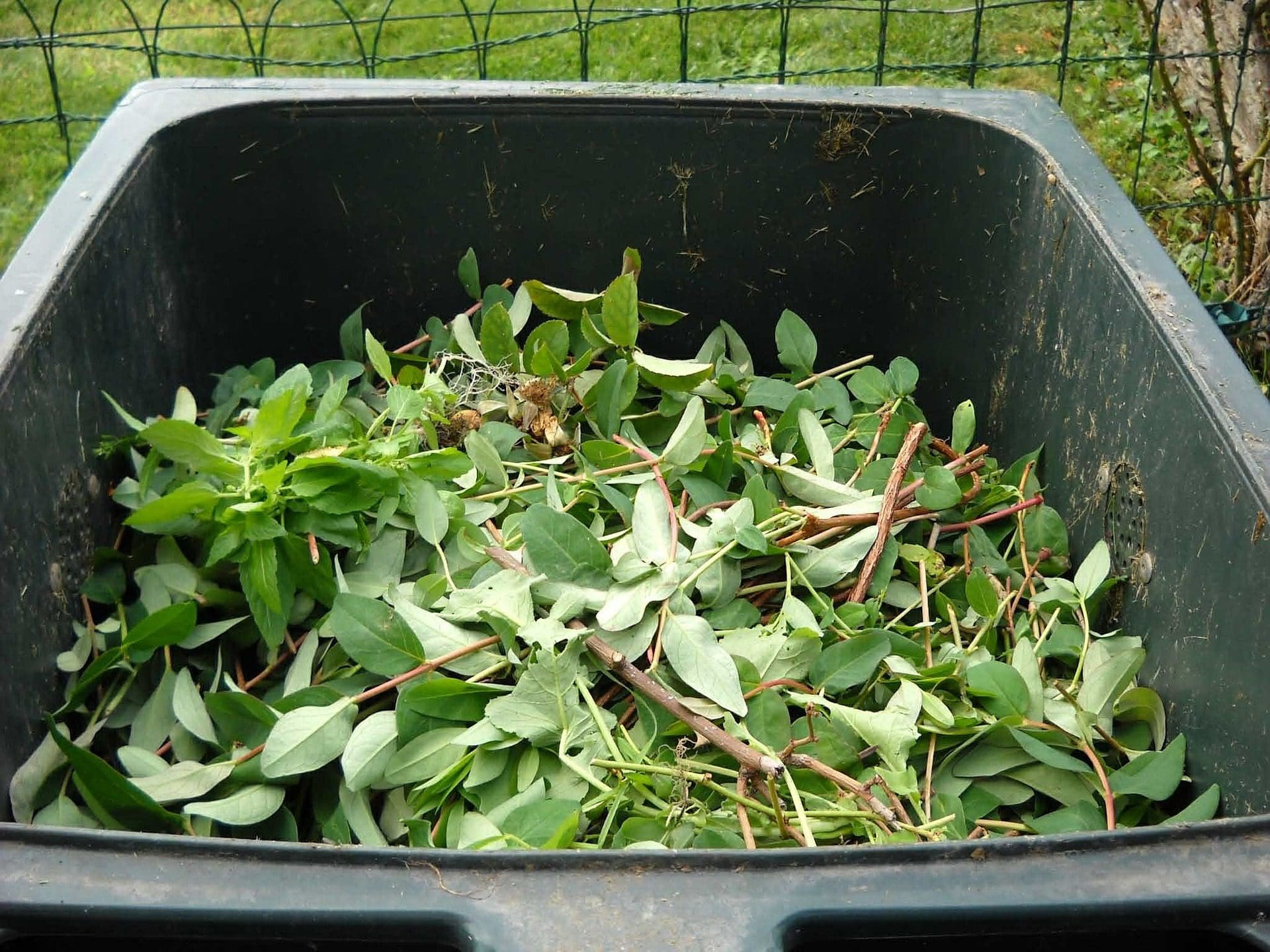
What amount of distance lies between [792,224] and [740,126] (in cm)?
14

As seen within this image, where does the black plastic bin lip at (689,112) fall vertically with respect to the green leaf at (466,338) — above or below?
above

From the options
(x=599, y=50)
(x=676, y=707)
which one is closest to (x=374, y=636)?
(x=676, y=707)

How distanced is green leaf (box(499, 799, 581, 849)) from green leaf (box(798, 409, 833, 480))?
0.53 metres

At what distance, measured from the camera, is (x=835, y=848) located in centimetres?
61

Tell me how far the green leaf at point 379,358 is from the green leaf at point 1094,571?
2.55 feet

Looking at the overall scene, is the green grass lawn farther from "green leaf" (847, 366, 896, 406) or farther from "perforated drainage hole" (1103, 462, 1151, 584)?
"perforated drainage hole" (1103, 462, 1151, 584)

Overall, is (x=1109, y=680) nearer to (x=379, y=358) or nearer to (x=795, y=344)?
(x=795, y=344)

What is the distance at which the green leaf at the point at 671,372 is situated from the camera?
54.5 inches

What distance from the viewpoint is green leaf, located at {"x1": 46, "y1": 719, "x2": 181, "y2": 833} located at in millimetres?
925

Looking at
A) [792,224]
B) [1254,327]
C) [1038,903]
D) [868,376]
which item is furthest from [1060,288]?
[1254,327]

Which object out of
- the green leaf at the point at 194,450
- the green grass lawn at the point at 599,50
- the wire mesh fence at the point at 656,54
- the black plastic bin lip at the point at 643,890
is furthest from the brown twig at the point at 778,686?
the green grass lawn at the point at 599,50

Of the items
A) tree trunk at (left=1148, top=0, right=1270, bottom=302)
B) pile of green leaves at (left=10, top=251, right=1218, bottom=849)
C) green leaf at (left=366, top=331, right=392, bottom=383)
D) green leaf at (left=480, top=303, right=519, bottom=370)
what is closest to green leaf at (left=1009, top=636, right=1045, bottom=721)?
pile of green leaves at (left=10, top=251, right=1218, bottom=849)

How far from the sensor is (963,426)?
4.43ft

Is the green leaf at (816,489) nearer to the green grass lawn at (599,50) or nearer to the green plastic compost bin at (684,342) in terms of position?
the green plastic compost bin at (684,342)
